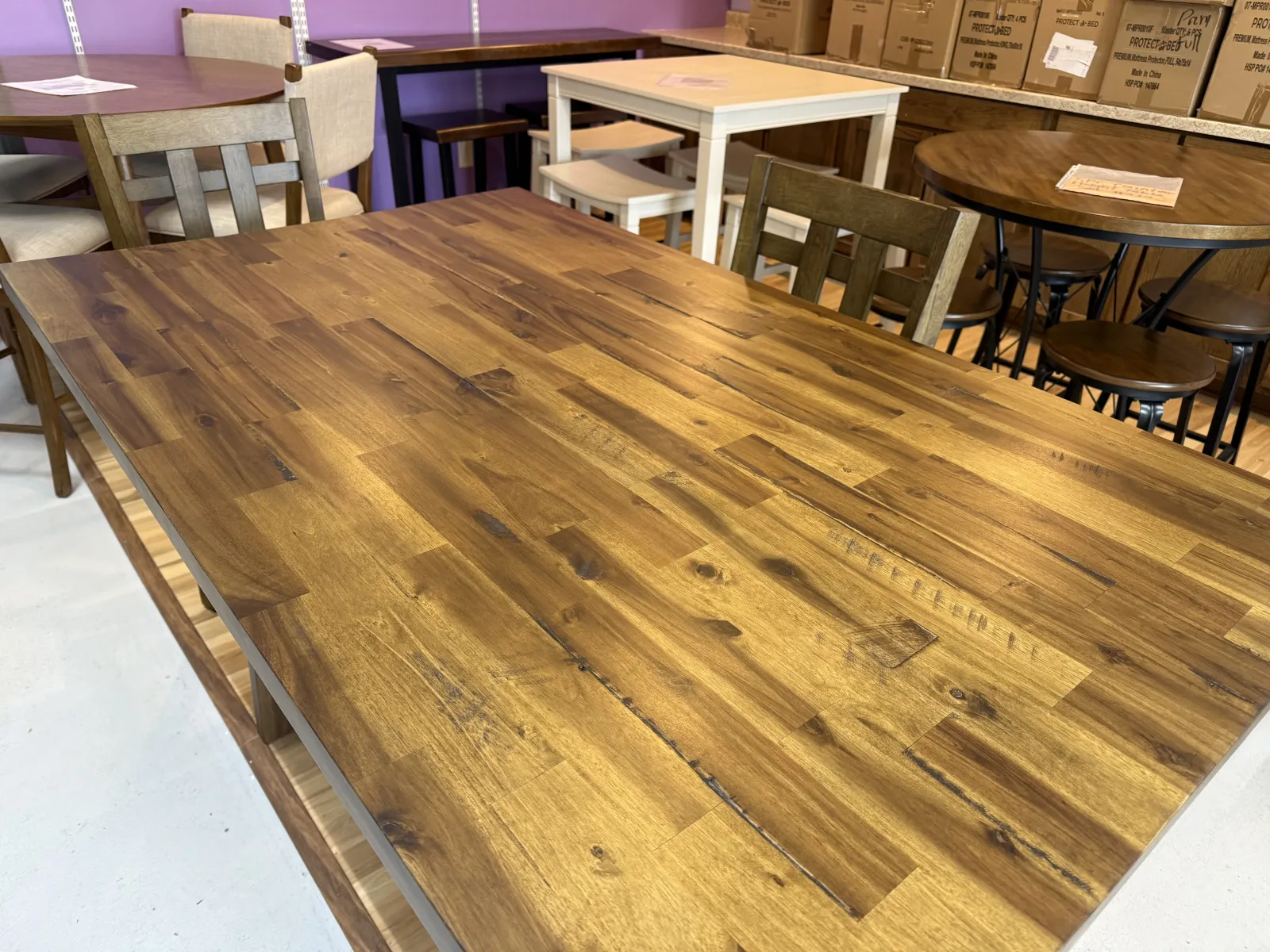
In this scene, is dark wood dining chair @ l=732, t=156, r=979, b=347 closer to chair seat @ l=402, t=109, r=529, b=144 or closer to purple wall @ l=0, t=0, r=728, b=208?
chair seat @ l=402, t=109, r=529, b=144

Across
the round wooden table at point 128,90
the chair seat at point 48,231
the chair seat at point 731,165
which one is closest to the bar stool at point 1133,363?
the chair seat at point 731,165

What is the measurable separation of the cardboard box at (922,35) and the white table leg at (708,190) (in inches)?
53.8

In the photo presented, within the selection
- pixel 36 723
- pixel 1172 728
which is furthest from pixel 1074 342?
pixel 36 723

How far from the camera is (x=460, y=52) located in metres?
3.47

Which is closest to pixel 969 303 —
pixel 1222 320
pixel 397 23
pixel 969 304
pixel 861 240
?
pixel 969 304

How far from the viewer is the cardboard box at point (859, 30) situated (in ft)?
11.4

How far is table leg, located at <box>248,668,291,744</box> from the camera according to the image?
1492mm

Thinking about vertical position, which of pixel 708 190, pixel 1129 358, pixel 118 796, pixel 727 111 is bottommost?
pixel 118 796

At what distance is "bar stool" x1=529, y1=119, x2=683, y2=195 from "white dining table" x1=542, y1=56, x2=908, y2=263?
24 cm

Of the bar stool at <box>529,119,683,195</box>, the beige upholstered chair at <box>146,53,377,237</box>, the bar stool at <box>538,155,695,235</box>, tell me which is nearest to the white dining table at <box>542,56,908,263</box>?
the bar stool at <box>538,155,695,235</box>

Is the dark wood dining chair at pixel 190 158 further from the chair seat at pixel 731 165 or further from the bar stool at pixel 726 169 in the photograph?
the chair seat at pixel 731 165

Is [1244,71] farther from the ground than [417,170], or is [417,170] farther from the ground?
[1244,71]

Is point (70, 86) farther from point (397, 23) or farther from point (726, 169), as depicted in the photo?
point (726, 169)

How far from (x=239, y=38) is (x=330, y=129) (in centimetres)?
114
